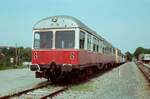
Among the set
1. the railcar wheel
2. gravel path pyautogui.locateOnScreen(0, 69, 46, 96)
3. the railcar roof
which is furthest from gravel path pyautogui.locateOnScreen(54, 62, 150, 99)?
the railcar roof

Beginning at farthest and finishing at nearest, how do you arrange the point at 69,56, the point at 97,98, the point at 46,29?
the point at 46,29 < the point at 69,56 < the point at 97,98

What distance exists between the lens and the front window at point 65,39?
363 inches

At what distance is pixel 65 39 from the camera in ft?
30.5

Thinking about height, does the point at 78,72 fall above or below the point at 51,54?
below

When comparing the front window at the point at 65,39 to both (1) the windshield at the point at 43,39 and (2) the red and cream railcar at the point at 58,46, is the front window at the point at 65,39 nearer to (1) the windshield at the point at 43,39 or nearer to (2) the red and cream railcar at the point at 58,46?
(2) the red and cream railcar at the point at 58,46

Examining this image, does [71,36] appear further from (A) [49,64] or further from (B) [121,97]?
(B) [121,97]

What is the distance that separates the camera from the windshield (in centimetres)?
956

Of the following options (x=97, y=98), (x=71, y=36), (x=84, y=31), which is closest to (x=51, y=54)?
(x=71, y=36)

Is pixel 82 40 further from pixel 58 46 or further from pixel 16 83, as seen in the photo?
pixel 16 83

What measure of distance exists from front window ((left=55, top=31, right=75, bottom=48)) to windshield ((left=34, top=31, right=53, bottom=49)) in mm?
374

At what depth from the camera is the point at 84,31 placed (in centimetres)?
1000

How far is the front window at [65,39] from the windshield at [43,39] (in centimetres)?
37

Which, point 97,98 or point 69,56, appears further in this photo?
point 69,56

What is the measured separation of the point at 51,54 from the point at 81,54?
1.46 meters
